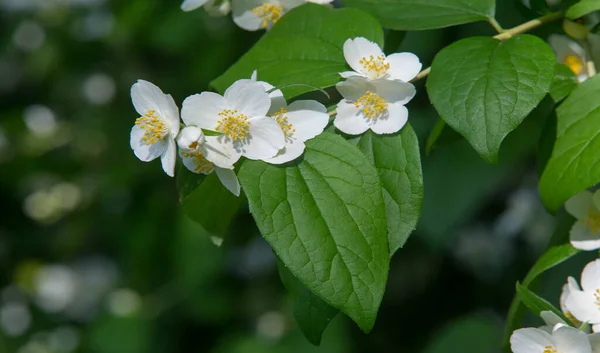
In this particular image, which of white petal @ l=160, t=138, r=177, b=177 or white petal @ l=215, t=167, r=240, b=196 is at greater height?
white petal @ l=160, t=138, r=177, b=177

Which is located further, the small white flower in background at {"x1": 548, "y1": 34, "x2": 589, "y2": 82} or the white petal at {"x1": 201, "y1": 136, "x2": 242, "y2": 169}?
the small white flower in background at {"x1": 548, "y1": 34, "x2": 589, "y2": 82}

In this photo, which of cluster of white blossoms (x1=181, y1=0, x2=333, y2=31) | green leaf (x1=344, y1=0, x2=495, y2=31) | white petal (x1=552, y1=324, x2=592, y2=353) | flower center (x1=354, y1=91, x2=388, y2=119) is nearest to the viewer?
white petal (x1=552, y1=324, x2=592, y2=353)

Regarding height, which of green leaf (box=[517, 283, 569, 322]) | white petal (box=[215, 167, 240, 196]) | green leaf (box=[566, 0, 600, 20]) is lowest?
green leaf (box=[517, 283, 569, 322])

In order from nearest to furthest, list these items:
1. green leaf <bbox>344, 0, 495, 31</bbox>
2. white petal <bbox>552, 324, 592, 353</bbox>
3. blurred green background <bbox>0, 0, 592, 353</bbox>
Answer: white petal <bbox>552, 324, 592, 353</bbox> < green leaf <bbox>344, 0, 495, 31</bbox> < blurred green background <bbox>0, 0, 592, 353</bbox>

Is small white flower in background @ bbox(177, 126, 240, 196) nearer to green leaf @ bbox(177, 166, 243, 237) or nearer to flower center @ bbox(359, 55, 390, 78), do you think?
green leaf @ bbox(177, 166, 243, 237)

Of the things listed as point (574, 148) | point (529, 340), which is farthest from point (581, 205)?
point (529, 340)

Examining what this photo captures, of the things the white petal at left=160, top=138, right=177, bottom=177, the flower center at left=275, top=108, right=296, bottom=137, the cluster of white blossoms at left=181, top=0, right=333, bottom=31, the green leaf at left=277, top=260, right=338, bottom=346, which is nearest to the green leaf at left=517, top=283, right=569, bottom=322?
the green leaf at left=277, top=260, right=338, bottom=346

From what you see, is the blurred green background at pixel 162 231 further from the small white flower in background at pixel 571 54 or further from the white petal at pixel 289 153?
the white petal at pixel 289 153
